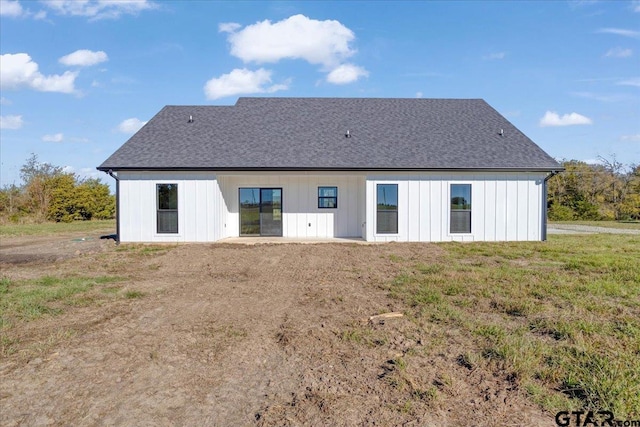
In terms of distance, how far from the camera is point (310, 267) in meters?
9.13

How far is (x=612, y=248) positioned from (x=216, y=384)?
512 inches

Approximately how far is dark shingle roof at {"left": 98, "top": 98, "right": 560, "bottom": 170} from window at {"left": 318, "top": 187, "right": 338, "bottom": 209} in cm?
151

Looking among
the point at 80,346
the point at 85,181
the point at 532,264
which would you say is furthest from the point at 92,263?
the point at 85,181

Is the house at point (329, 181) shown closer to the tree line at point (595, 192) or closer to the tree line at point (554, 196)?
the tree line at point (554, 196)

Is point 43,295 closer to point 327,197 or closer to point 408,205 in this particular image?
point 327,197

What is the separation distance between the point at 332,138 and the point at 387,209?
3.85m

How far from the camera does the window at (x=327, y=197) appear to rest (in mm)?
15031

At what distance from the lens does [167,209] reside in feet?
44.4

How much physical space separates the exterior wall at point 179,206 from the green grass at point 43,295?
222 inches

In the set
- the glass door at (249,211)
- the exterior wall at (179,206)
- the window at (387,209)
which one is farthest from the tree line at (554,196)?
the window at (387,209)

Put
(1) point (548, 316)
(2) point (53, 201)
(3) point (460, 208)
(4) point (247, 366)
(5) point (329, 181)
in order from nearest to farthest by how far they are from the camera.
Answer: (4) point (247, 366) < (1) point (548, 316) < (3) point (460, 208) < (5) point (329, 181) < (2) point (53, 201)

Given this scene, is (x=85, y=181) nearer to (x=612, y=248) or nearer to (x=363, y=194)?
(x=363, y=194)

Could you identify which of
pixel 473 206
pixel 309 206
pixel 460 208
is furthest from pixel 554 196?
pixel 309 206

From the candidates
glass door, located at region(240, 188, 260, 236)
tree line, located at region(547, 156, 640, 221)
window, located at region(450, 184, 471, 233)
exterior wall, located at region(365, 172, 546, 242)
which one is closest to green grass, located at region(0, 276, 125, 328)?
glass door, located at region(240, 188, 260, 236)
